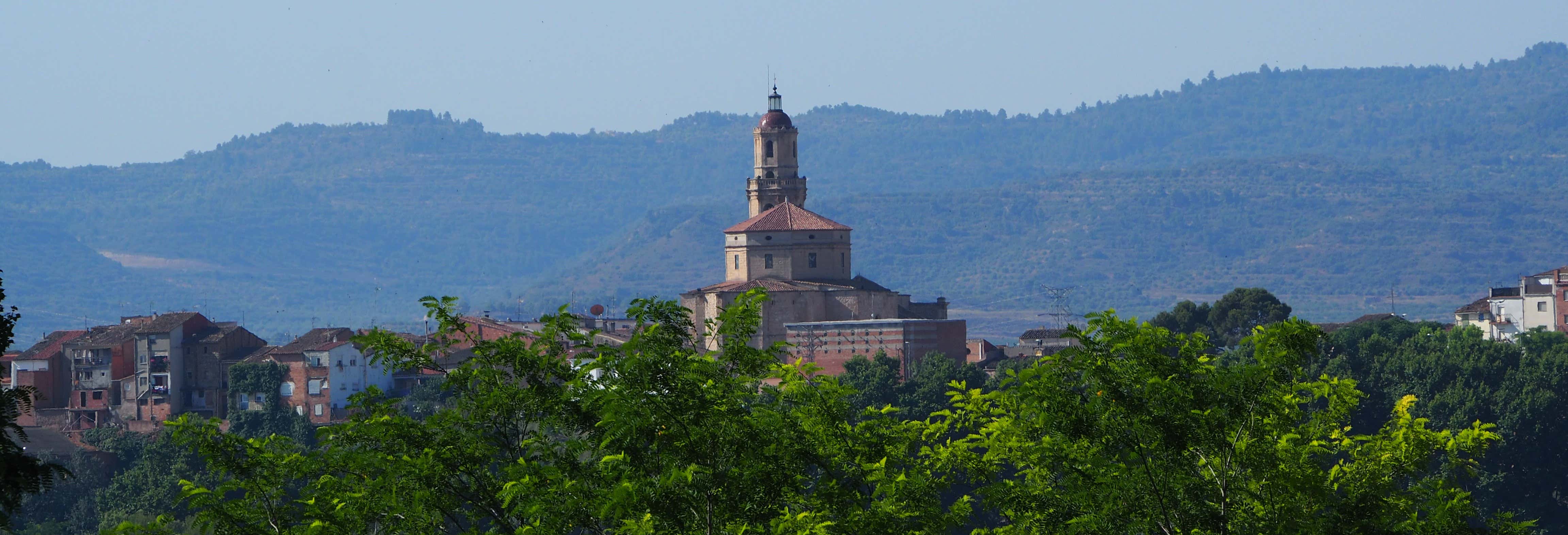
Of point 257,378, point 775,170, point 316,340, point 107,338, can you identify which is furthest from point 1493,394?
point 107,338

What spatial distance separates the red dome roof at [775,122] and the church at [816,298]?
20.1ft

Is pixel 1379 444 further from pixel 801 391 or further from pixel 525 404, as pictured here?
pixel 525 404

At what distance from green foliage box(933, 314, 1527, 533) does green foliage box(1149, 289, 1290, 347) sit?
76.1m

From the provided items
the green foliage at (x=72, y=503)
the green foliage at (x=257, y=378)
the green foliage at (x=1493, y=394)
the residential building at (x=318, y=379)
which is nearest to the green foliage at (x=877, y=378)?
the green foliage at (x=1493, y=394)

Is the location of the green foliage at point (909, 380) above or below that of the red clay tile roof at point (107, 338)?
below

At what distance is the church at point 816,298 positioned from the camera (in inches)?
3322

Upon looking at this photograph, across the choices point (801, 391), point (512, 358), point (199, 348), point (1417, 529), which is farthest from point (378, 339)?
point (199, 348)

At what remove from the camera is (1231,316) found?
93.8 meters

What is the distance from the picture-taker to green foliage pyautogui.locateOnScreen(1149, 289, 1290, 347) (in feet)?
307

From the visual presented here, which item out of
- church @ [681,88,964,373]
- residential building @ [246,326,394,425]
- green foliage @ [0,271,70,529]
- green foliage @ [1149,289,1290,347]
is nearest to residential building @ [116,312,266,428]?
residential building @ [246,326,394,425]

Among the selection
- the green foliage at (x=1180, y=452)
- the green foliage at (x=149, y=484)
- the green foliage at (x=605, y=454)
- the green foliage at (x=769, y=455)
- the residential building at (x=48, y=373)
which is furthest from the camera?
→ the residential building at (x=48, y=373)

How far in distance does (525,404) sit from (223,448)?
2428 mm

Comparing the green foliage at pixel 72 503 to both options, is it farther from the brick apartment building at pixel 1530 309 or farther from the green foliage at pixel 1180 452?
the brick apartment building at pixel 1530 309

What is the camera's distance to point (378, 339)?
17516 millimetres
